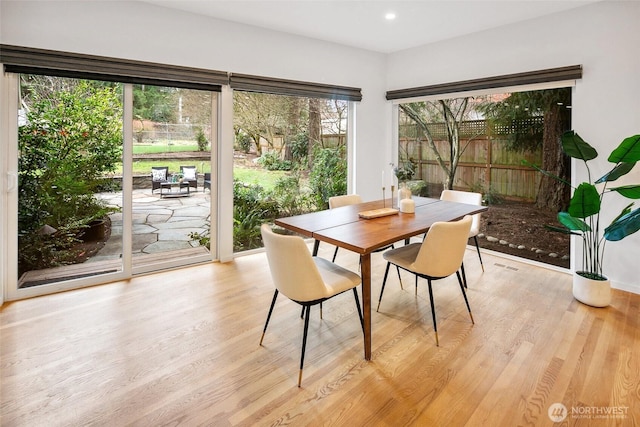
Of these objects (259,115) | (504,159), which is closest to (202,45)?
(259,115)

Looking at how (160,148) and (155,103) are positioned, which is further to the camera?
(160,148)

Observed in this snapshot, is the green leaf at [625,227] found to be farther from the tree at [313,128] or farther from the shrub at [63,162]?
the shrub at [63,162]

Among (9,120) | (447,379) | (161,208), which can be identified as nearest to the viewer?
(447,379)

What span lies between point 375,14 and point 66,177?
334 centimetres

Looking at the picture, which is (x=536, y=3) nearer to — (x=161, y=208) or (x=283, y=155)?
(x=283, y=155)

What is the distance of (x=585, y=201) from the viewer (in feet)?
8.40

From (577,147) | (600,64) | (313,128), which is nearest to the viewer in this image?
(577,147)

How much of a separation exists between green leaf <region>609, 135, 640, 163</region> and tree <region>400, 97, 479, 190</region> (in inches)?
71.6

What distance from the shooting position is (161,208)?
359 centimetres

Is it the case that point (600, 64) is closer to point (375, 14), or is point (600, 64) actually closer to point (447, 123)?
point (447, 123)

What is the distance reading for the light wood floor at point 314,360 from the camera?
5.40 ft

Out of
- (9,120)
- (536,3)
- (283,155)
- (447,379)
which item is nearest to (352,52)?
(283,155)

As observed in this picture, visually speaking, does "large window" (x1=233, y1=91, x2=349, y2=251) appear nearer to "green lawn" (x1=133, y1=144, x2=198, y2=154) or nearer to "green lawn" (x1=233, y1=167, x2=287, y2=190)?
"green lawn" (x1=233, y1=167, x2=287, y2=190)

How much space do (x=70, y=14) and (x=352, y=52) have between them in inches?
122
